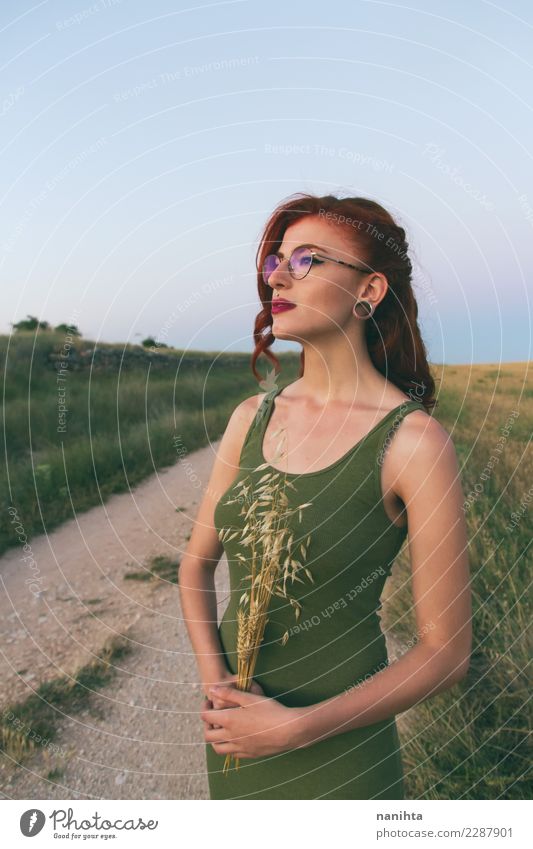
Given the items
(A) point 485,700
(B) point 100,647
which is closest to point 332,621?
(A) point 485,700

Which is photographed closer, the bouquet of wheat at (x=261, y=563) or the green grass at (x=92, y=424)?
the bouquet of wheat at (x=261, y=563)

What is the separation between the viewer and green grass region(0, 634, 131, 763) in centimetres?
361

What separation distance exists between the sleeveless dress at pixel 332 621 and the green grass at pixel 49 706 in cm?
207

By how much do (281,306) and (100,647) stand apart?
331 centimetres

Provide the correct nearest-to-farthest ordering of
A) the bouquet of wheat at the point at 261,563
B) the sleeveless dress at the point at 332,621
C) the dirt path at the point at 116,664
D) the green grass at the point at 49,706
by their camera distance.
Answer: the bouquet of wheat at the point at 261,563 → the sleeveless dress at the point at 332,621 → the dirt path at the point at 116,664 → the green grass at the point at 49,706

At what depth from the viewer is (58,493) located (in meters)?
7.44

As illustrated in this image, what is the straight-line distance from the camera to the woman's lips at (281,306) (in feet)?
6.54

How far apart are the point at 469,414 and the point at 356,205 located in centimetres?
887

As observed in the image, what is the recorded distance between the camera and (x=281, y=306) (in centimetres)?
201

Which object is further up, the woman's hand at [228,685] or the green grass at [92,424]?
the green grass at [92,424]

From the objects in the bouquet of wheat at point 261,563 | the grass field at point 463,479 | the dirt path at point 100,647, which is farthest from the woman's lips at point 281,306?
the dirt path at point 100,647
